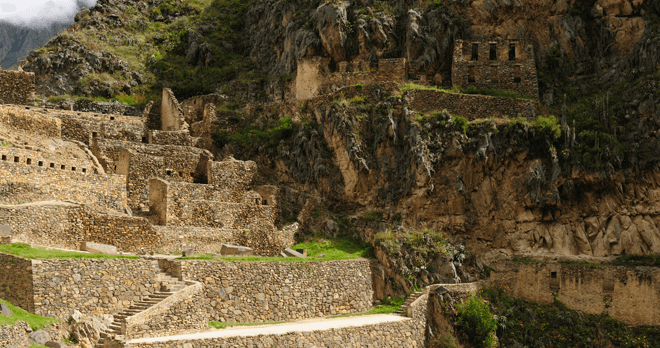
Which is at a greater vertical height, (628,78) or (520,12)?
(520,12)

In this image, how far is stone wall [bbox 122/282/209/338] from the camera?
2361 centimetres

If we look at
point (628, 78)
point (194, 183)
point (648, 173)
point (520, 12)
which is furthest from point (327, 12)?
point (648, 173)

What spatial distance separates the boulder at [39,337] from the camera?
21.3 metres

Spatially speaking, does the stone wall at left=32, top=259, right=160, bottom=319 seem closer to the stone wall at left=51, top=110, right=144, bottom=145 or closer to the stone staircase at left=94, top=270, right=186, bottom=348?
the stone staircase at left=94, top=270, right=186, bottom=348

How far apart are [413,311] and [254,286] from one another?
23.6 ft

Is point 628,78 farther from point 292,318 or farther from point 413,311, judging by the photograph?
point 292,318

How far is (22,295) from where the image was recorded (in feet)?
74.8

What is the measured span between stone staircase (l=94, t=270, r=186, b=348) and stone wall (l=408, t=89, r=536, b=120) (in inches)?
679

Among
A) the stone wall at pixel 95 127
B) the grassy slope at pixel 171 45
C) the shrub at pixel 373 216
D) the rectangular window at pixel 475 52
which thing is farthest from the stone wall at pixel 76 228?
the rectangular window at pixel 475 52

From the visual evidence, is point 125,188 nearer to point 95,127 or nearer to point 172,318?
point 95,127

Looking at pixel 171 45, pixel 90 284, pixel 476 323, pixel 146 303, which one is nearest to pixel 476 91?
pixel 476 323

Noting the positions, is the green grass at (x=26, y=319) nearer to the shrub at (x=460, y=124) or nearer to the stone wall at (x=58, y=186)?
the stone wall at (x=58, y=186)

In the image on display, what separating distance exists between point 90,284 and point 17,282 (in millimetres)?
2329

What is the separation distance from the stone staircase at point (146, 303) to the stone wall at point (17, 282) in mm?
2521
